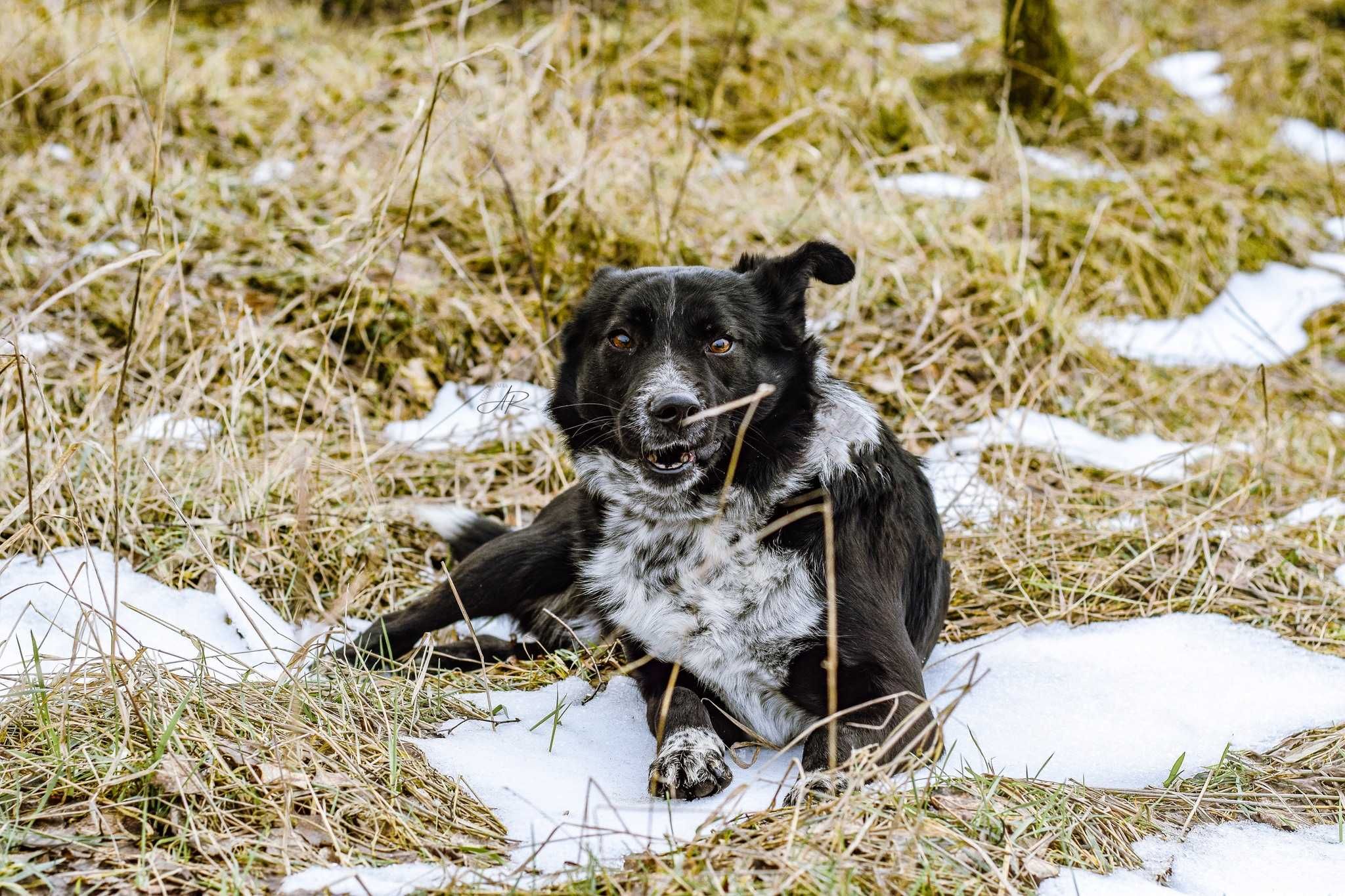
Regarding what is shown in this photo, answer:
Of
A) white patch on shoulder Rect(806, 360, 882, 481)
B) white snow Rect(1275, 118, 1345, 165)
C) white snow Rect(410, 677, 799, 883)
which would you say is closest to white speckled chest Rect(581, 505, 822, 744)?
white snow Rect(410, 677, 799, 883)

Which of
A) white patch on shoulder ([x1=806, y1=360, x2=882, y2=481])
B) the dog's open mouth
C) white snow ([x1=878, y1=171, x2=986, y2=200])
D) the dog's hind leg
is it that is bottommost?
the dog's hind leg

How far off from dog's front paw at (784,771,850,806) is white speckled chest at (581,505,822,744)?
554 mm

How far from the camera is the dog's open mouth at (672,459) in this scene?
308cm

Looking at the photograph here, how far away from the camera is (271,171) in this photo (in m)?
6.19

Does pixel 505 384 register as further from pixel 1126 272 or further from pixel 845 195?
pixel 1126 272

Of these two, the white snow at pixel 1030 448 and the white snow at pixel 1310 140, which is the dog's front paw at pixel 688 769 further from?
the white snow at pixel 1310 140

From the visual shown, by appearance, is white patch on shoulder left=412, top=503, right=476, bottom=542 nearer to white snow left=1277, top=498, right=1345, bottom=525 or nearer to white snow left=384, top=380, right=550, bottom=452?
white snow left=384, top=380, right=550, bottom=452

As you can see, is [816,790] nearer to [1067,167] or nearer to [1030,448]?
[1030,448]

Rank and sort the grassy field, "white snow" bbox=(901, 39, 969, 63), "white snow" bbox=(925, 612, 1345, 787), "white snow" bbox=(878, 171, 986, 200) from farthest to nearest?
"white snow" bbox=(901, 39, 969, 63) → "white snow" bbox=(878, 171, 986, 200) → "white snow" bbox=(925, 612, 1345, 787) → the grassy field

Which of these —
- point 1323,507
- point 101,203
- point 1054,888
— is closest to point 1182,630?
point 1323,507

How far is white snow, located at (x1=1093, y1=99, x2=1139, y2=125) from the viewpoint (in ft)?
27.3

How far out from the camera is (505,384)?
507 centimetres

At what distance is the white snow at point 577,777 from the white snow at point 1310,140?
25.5 ft

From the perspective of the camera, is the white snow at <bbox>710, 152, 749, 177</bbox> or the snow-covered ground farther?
the white snow at <bbox>710, 152, 749, 177</bbox>
